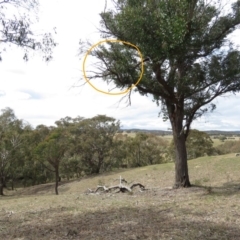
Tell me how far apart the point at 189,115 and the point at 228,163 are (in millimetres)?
9009

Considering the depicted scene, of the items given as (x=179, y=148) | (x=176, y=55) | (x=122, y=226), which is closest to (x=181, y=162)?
(x=179, y=148)

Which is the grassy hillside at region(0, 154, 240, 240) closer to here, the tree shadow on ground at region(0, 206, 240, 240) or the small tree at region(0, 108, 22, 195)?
the tree shadow on ground at region(0, 206, 240, 240)

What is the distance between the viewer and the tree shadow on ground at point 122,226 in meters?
4.77

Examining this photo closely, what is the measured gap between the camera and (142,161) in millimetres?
40969

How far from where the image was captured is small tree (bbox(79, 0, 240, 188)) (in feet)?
27.1

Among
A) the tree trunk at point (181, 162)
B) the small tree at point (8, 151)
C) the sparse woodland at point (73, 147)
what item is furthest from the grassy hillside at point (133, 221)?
the small tree at point (8, 151)

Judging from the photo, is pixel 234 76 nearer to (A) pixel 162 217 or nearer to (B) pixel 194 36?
(B) pixel 194 36

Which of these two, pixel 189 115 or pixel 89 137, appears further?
pixel 89 137

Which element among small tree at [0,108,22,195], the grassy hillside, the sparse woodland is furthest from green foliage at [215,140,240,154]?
the grassy hillside

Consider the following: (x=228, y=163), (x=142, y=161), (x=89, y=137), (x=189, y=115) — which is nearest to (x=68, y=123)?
(x=89, y=137)

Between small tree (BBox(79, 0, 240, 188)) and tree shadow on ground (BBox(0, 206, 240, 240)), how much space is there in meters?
4.20

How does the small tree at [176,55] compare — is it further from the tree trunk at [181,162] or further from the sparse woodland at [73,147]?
the sparse woodland at [73,147]

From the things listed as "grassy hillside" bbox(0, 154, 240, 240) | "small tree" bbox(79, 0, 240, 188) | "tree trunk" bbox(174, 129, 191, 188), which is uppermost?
"small tree" bbox(79, 0, 240, 188)

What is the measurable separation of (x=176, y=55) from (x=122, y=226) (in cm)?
518
